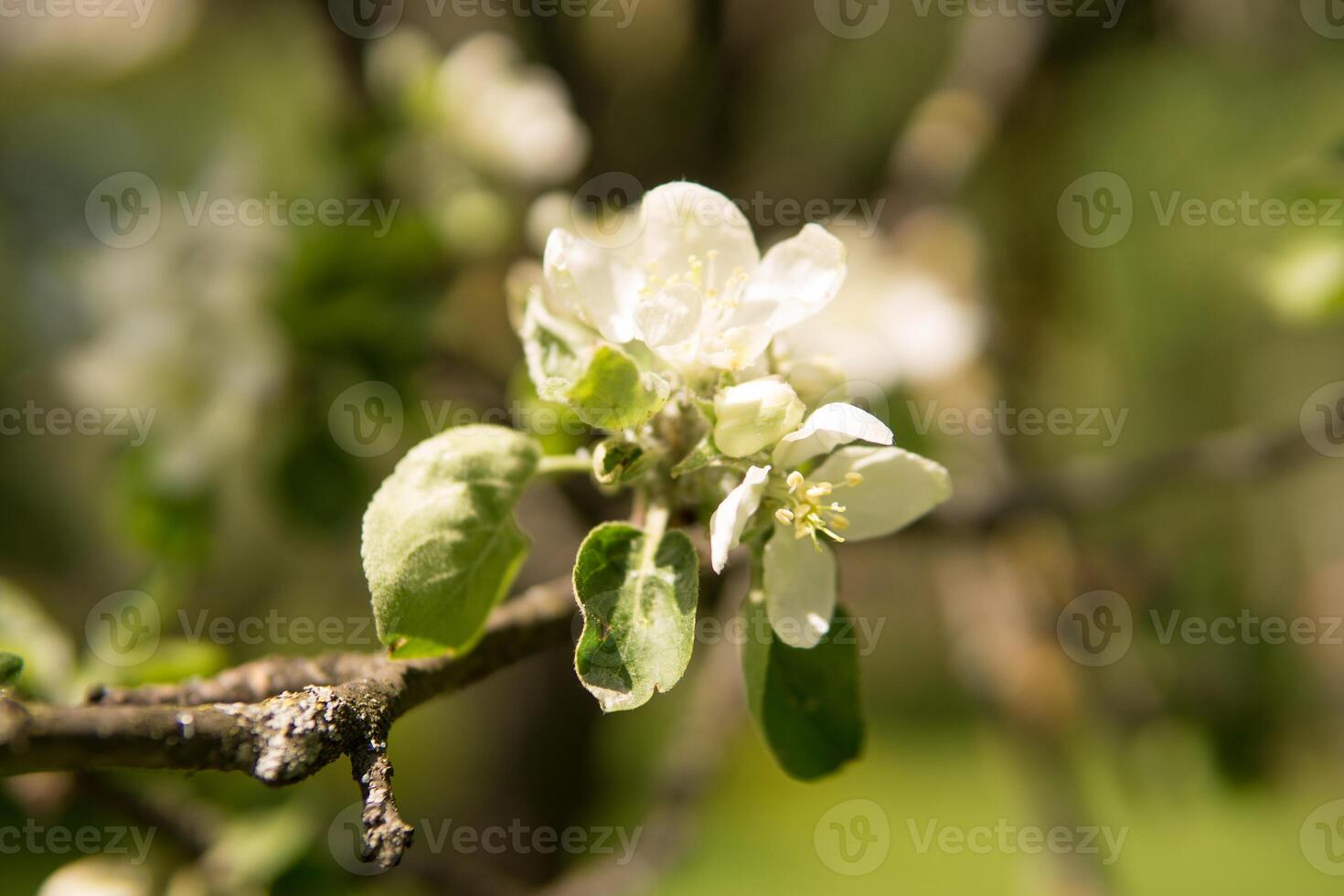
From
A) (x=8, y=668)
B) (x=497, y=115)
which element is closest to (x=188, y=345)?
(x=497, y=115)

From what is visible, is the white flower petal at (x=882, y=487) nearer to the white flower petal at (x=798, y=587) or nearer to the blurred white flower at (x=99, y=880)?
the white flower petal at (x=798, y=587)

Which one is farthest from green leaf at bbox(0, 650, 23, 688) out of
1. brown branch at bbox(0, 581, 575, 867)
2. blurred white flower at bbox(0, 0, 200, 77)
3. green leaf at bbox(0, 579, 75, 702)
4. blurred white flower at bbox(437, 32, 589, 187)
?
blurred white flower at bbox(0, 0, 200, 77)

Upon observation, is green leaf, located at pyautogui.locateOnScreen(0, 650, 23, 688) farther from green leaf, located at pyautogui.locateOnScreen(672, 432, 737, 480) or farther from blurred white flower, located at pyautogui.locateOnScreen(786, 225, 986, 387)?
blurred white flower, located at pyautogui.locateOnScreen(786, 225, 986, 387)

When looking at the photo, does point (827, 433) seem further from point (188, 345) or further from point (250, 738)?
point (188, 345)

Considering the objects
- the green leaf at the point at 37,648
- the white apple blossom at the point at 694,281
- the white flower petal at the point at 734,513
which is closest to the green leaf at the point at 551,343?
the white apple blossom at the point at 694,281

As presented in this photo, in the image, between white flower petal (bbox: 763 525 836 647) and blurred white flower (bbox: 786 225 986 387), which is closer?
white flower petal (bbox: 763 525 836 647)

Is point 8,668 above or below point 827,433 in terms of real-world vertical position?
below
